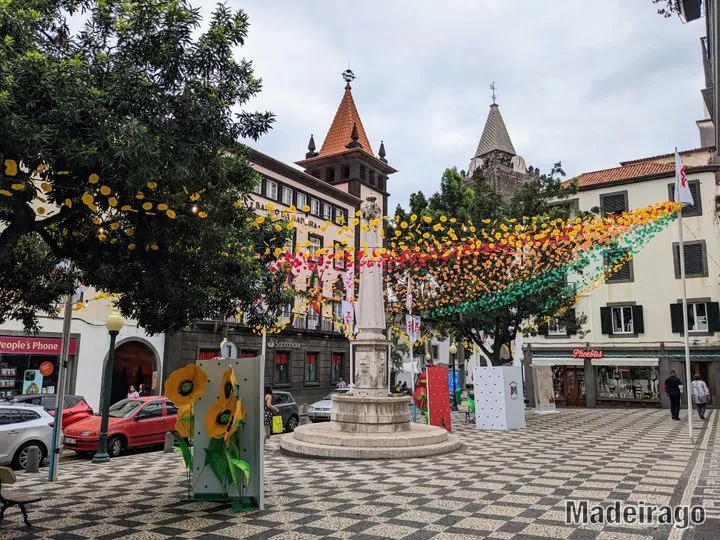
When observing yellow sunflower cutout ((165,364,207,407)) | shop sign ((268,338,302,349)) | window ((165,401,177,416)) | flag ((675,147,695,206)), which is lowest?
window ((165,401,177,416))

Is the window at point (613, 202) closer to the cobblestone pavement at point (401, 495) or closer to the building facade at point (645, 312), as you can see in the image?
the building facade at point (645, 312)

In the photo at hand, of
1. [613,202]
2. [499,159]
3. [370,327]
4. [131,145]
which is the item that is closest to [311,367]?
[613,202]

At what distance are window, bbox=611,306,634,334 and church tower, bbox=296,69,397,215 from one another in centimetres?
2016

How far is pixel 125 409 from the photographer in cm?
1490

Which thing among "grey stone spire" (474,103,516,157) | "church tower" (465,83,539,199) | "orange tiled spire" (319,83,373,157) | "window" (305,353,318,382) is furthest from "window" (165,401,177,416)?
"grey stone spire" (474,103,516,157)

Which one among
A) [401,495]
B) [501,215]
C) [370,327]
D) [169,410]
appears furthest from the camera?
[501,215]

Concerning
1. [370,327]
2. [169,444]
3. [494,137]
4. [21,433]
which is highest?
[494,137]

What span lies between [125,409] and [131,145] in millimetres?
11260

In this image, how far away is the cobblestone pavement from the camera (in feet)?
20.9

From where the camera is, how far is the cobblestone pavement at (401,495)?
6383 millimetres

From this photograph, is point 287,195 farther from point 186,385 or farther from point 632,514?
point 632,514

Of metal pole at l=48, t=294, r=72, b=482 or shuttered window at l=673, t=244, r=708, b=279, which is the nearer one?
metal pole at l=48, t=294, r=72, b=482

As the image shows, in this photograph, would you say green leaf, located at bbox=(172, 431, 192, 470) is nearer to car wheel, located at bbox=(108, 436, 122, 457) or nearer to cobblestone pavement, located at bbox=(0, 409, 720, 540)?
cobblestone pavement, located at bbox=(0, 409, 720, 540)

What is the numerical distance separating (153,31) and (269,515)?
6.29 meters
